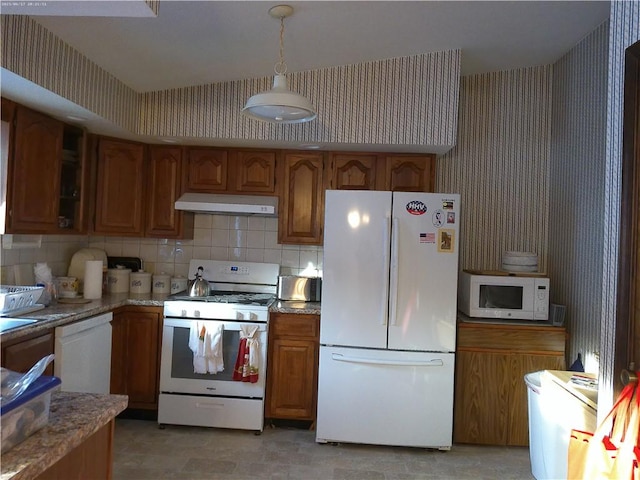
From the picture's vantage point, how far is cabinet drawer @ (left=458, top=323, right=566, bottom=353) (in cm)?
323

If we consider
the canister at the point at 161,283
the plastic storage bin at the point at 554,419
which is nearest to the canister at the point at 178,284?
the canister at the point at 161,283

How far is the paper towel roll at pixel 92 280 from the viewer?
3.47 m

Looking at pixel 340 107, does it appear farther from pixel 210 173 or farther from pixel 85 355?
pixel 85 355

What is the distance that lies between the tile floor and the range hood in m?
1.57

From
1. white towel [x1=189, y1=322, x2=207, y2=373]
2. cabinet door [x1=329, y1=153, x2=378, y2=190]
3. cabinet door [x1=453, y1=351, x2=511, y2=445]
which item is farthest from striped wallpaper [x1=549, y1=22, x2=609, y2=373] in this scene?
white towel [x1=189, y1=322, x2=207, y2=373]

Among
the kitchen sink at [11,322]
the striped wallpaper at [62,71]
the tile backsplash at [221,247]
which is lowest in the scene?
the kitchen sink at [11,322]

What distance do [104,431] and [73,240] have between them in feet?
9.65

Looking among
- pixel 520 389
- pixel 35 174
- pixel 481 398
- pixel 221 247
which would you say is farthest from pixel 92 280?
pixel 520 389

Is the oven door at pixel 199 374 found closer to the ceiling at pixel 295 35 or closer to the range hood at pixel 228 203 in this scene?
the range hood at pixel 228 203

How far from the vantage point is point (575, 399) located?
6.72ft

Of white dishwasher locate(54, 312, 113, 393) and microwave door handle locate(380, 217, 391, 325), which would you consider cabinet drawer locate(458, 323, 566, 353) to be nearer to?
microwave door handle locate(380, 217, 391, 325)

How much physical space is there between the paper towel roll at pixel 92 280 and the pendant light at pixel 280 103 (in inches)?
71.3

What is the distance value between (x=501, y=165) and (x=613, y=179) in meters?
2.15

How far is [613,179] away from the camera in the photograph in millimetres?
1786
